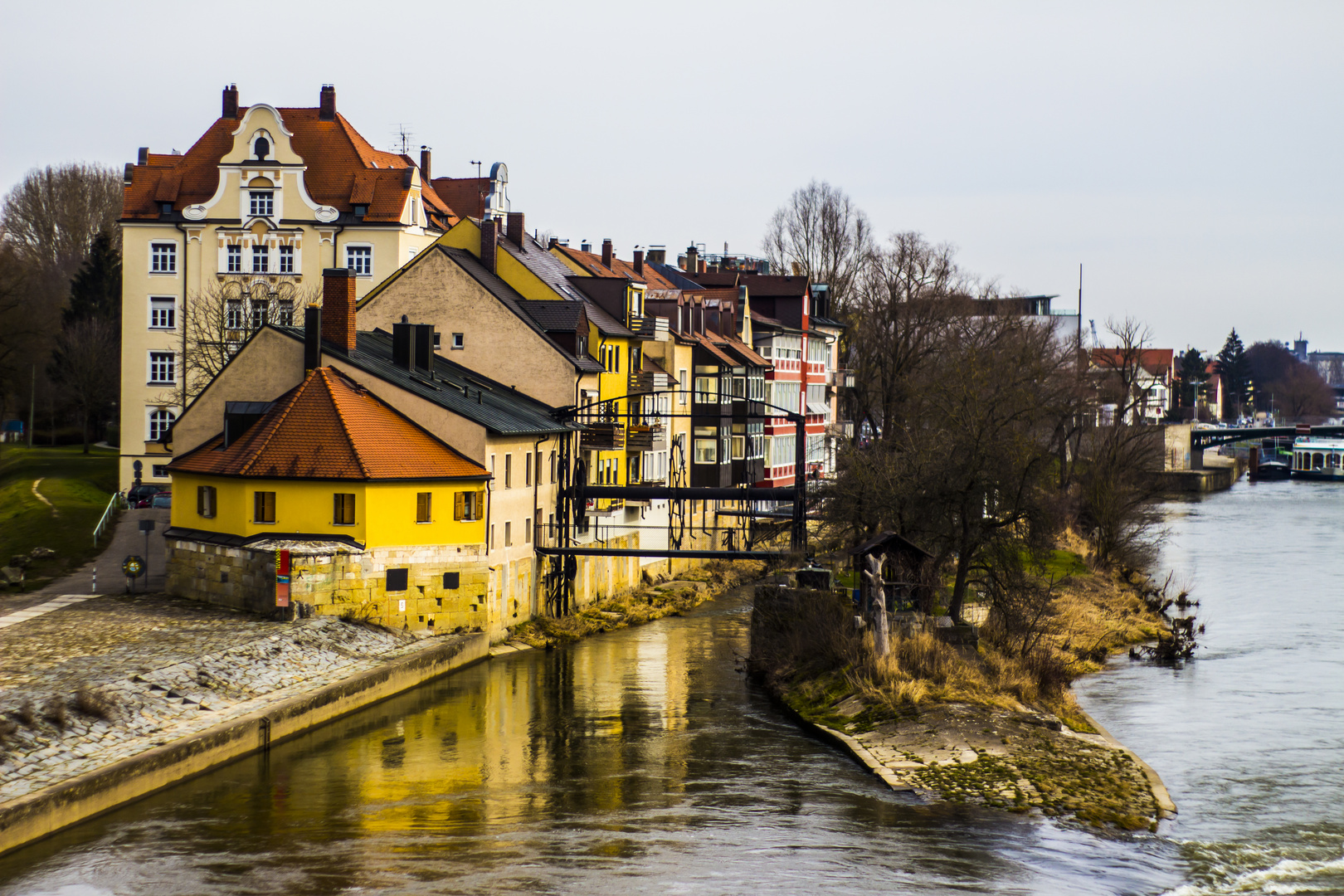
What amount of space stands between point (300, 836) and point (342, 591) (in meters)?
12.4

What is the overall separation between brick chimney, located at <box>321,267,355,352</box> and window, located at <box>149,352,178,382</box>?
82.0 feet

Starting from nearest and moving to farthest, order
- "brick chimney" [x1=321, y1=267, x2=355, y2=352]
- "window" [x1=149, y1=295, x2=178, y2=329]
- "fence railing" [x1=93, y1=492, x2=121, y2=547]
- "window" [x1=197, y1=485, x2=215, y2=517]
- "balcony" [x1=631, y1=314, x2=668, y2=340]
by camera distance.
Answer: "window" [x1=197, y1=485, x2=215, y2=517]
"brick chimney" [x1=321, y1=267, x2=355, y2=352]
"fence railing" [x1=93, y1=492, x2=121, y2=547]
"balcony" [x1=631, y1=314, x2=668, y2=340]
"window" [x1=149, y1=295, x2=178, y2=329]

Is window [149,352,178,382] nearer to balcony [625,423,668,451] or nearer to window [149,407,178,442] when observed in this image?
window [149,407,178,442]

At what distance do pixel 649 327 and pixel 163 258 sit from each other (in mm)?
21948

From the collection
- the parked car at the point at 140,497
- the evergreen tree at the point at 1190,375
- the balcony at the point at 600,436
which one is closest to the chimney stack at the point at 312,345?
the balcony at the point at 600,436

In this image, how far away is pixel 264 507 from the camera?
35.3m

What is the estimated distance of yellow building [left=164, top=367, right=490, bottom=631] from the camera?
34.3 meters

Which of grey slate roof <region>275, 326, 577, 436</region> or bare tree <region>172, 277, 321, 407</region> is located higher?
bare tree <region>172, 277, 321, 407</region>

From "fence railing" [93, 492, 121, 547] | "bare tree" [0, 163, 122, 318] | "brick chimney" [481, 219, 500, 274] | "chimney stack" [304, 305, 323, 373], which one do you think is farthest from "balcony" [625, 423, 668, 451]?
"bare tree" [0, 163, 122, 318]

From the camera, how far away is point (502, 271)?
51.0 metres

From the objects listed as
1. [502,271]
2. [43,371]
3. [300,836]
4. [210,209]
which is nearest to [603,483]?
[502,271]

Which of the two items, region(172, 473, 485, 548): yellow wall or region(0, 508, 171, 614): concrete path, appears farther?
region(0, 508, 171, 614): concrete path

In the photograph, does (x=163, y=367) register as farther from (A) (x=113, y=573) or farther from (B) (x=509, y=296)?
(A) (x=113, y=573)

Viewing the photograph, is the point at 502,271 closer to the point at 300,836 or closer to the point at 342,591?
the point at 342,591
